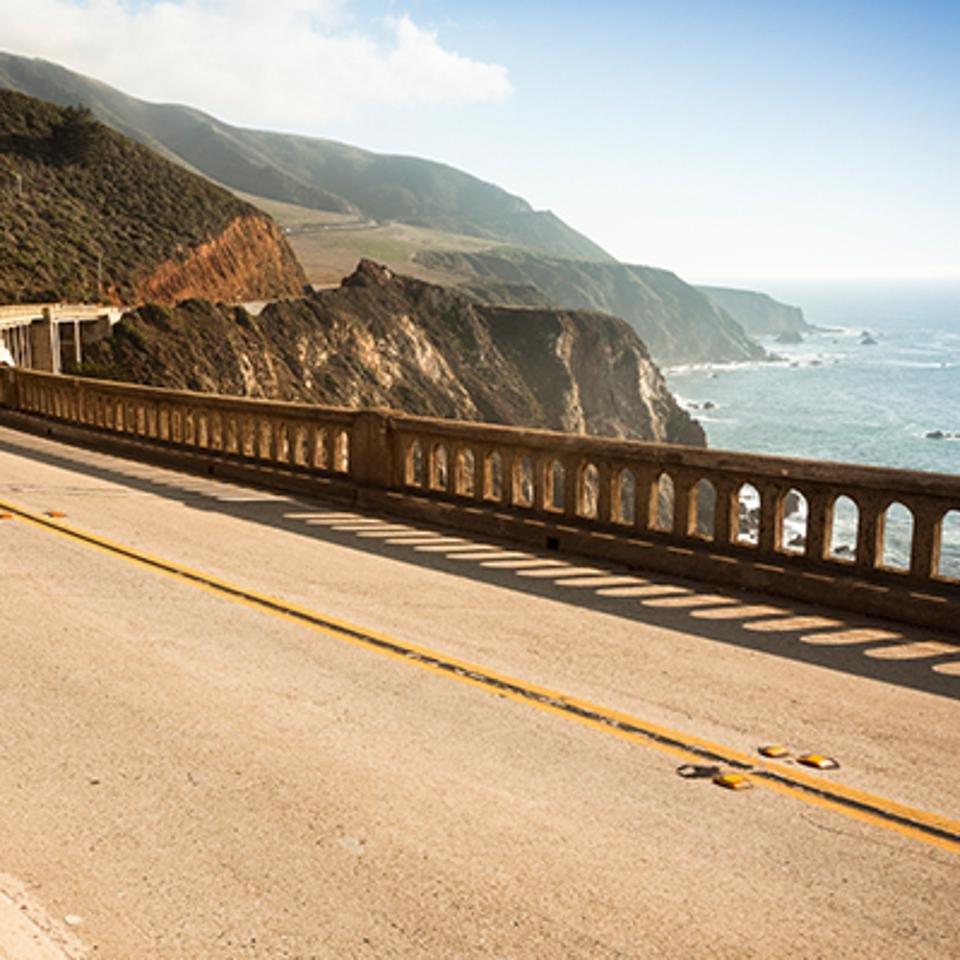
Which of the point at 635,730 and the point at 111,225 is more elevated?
the point at 111,225

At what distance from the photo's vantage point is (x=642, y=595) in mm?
8906

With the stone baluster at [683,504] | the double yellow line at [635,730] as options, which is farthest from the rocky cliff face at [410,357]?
the double yellow line at [635,730]

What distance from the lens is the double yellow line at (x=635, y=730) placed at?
198 inches

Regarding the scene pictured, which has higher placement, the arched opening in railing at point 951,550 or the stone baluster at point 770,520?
the stone baluster at point 770,520

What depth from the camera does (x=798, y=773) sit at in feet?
18.0

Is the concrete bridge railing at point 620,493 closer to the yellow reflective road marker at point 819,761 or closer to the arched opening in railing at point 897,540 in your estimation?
the yellow reflective road marker at point 819,761

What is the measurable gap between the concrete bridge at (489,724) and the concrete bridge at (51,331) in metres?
55.9

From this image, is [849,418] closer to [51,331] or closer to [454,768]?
[51,331]

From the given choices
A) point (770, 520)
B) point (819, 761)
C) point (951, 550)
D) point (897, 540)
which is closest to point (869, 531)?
point (770, 520)

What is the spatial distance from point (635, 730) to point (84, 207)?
298 feet

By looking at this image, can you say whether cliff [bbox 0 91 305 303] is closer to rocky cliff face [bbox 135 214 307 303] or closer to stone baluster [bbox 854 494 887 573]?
rocky cliff face [bbox 135 214 307 303]

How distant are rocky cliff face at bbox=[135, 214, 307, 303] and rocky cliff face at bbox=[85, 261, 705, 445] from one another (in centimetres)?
469

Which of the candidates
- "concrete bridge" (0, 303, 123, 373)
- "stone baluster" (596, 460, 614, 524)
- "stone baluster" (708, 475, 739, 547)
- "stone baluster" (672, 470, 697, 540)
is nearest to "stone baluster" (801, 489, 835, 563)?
"stone baluster" (708, 475, 739, 547)

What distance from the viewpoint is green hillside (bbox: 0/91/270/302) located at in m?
77.3
